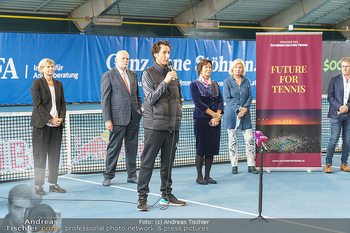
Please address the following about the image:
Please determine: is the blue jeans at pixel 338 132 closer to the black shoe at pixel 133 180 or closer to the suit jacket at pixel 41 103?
the black shoe at pixel 133 180

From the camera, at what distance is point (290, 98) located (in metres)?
6.64

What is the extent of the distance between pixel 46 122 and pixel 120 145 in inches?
40.8

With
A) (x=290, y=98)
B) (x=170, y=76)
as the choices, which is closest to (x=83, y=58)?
(x=290, y=98)

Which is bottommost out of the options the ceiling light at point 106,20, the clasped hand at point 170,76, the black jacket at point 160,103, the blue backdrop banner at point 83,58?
the black jacket at point 160,103

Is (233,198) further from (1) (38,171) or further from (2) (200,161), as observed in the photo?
(1) (38,171)

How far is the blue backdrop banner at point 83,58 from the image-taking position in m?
15.3

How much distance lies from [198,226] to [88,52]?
13.1 meters

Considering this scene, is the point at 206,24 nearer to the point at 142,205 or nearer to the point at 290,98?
the point at 290,98

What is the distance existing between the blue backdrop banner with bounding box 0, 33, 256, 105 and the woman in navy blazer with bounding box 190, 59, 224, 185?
10776 millimetres

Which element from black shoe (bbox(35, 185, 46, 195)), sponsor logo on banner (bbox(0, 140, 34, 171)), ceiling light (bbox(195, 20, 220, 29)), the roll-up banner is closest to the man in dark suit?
the roll-up banner

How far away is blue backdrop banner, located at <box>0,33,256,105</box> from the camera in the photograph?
15281 mm

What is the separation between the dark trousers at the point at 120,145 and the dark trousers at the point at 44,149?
68 centimetres

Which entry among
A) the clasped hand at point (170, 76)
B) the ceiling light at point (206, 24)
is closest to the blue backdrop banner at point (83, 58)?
the ceiling light at point (206, 24)

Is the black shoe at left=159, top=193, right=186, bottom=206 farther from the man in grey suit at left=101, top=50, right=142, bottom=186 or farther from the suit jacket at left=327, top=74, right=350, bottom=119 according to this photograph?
the suit jacket at left=327, top=74, right=350, bottom=119
